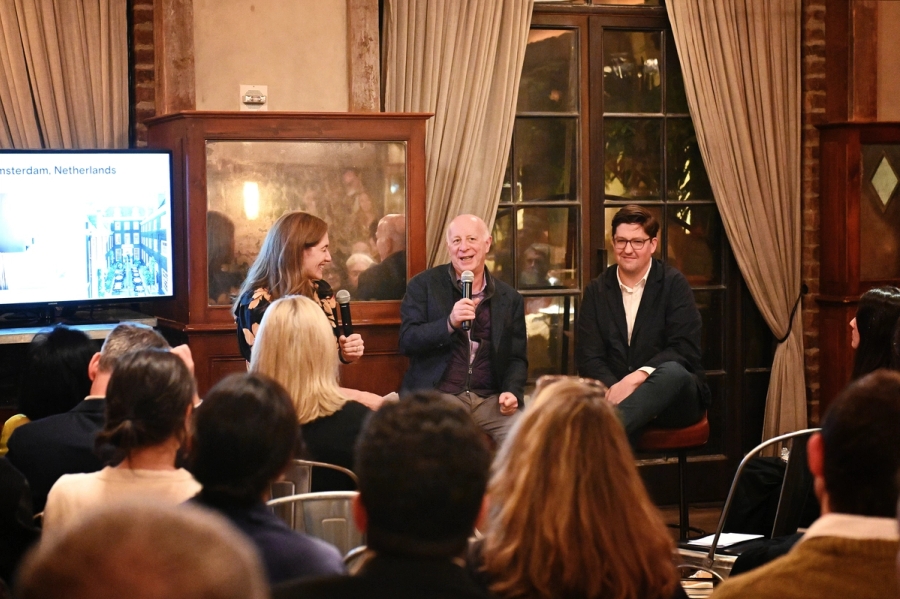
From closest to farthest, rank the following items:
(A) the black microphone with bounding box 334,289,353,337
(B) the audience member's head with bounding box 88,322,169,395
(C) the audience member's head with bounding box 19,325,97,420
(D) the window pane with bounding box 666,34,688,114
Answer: (B) the audience member's head with bounding box 88,322,169,395 < (C) the audience member's head with bounding box 19,325,97,420 < (A) the black microphone with bounding box 334,289,353,337 < (D) the window pane with bounding box 666,34,688,114

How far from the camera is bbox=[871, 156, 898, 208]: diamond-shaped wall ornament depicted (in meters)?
5.51

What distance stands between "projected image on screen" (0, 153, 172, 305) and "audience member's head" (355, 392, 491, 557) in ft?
10.8

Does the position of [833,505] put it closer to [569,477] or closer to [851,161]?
[569,477]

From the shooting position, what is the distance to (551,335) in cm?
551

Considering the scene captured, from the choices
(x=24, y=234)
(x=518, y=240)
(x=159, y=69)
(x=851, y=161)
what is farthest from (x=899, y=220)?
(x=24, y=234)

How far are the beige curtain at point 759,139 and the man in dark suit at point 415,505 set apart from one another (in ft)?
14.4

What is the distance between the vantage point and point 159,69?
4.64 meters

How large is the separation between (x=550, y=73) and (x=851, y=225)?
5.80ft

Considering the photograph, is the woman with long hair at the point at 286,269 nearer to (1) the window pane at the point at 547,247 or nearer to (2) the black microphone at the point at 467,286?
(2) the black microphone at the point at 467,286

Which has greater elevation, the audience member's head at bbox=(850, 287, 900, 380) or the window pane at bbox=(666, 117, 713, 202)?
the window pane at bbox=(666, 117, 713, 202)

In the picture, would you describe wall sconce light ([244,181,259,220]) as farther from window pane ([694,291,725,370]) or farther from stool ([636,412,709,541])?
window pane ([694,291,725,370])

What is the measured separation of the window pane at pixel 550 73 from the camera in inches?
211

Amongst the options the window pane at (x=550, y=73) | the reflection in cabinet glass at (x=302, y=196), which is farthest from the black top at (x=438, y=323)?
the window pane at (x=550, y=73)

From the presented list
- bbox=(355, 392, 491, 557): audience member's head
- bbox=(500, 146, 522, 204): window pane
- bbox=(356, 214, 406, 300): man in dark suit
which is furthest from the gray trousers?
bbox=(355, 392, 491, 557): audience member's head
